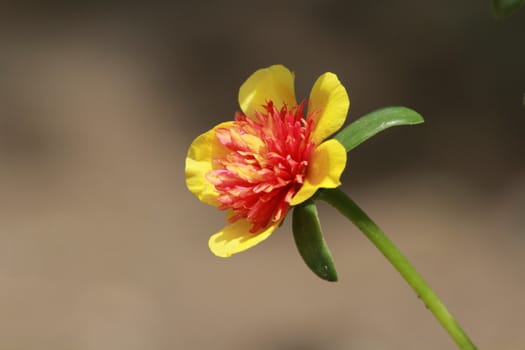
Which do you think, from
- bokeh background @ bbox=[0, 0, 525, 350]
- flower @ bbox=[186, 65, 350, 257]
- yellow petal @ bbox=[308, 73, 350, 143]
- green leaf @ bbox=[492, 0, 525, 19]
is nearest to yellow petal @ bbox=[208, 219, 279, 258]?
flower @ bbox=[186, 65, 350, 257]

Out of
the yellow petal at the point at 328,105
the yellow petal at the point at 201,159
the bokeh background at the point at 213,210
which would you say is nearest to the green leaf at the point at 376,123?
the yellow petal at the point at 328,105

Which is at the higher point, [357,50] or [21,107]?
[21,107]

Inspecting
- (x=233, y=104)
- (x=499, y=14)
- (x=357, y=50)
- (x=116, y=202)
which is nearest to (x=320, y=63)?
(x=357, y=50)

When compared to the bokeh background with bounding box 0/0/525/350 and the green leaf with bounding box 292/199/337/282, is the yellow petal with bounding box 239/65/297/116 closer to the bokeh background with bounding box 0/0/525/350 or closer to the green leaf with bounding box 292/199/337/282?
the green leaf with bounding box 292/199/337/282

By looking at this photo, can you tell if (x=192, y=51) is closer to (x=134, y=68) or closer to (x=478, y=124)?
(x=134, y=68)

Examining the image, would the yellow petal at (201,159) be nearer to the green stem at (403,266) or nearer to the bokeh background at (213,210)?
the green stem at (403,266)

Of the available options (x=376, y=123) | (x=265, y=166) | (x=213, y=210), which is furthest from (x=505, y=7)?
(x=213, y=210)

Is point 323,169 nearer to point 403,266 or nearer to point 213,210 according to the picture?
point 403,266

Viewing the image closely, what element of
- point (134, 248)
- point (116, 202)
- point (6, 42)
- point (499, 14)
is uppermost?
point (6, 42)
